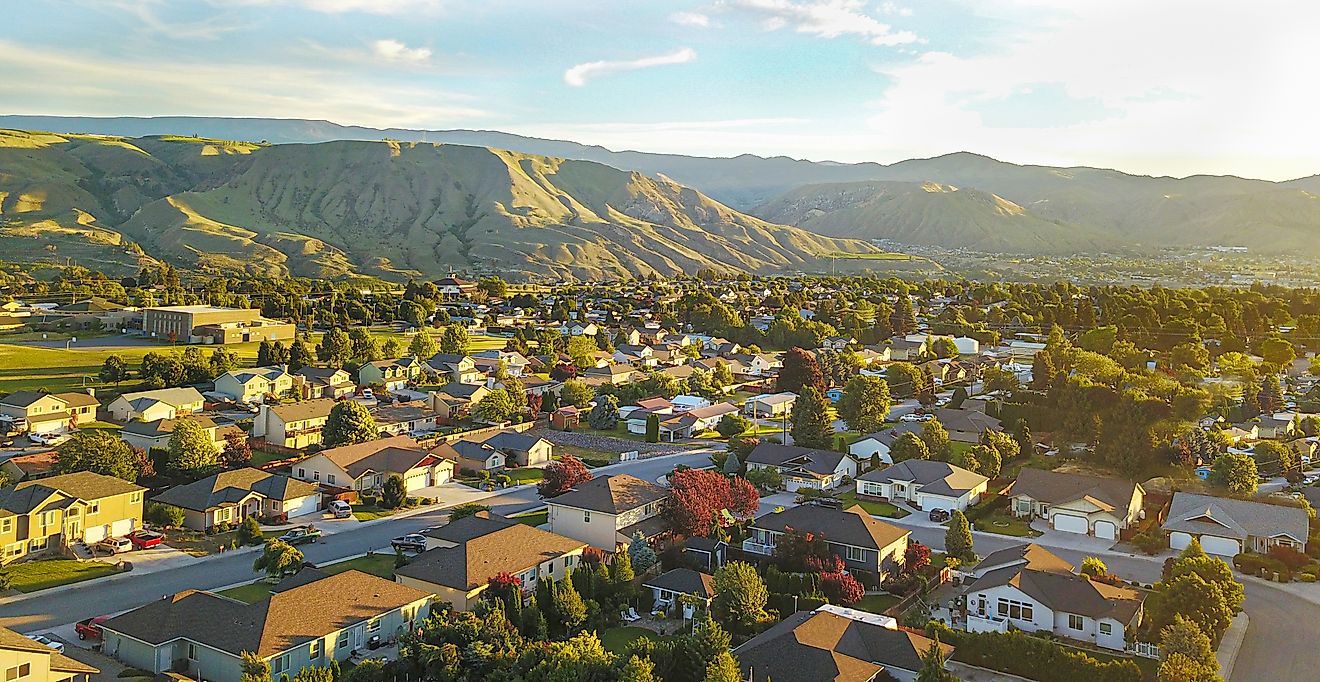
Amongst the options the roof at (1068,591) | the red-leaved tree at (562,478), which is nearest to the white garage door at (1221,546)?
the roof at (1068,591)

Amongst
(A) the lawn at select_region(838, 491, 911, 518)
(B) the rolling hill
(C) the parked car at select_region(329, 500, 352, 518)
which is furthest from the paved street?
(B) the rolling hill

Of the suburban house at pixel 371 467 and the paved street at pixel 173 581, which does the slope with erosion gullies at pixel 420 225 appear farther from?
the paved street at pixel 173 581

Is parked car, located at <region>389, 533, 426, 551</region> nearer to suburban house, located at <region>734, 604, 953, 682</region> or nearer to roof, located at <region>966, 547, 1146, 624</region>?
suburban house, located at <region>734, 604, 953, 682</region>

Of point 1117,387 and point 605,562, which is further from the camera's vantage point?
point 1117,387

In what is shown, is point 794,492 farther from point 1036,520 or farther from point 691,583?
point 691,583

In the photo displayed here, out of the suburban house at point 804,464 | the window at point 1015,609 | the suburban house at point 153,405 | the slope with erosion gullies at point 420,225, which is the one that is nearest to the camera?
the window at point 1015,609

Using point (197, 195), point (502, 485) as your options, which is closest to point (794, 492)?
point (502, 485)

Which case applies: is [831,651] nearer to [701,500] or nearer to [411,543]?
[701,500]
